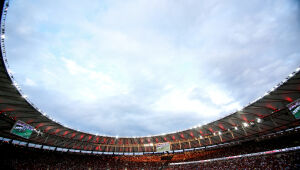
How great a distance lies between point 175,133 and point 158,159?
1773cm

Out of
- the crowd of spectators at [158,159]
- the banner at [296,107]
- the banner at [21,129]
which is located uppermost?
the banner at [296,107]

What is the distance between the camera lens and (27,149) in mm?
34375

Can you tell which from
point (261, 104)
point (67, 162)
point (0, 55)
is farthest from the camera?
point (67, 162)

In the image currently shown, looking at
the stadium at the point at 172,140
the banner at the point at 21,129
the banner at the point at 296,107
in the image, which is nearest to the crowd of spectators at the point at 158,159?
the stadium at the point at 172,140

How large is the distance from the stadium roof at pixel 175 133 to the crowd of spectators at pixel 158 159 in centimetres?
294

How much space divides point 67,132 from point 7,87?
2025cm

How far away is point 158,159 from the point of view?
155 ft

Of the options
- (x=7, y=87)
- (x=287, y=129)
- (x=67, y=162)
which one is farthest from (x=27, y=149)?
(x=287, y=129)

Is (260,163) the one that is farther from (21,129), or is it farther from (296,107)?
(21,129)

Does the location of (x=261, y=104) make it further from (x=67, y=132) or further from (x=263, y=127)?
(x=67, y=132)

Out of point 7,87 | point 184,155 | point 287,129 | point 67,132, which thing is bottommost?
point 184,155

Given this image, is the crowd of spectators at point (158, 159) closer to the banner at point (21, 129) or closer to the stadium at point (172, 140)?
the stadium at point (172, 140)

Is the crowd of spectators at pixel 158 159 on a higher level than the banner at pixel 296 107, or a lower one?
lower

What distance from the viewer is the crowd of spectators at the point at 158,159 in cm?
2773
